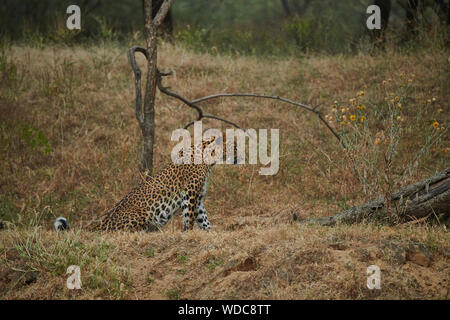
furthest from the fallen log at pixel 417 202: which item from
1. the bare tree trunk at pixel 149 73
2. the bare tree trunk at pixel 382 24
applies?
the bare tree trunk at pixel 382 24

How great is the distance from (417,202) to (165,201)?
297cm

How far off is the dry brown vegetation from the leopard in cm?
43

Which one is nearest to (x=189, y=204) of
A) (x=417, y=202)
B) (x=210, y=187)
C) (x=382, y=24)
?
(x=210, y=187)

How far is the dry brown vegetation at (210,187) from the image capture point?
16.4ft

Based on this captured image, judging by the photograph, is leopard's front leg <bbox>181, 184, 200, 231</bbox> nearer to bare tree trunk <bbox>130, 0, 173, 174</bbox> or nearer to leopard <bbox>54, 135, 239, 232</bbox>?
leopard <bbox>54, 135, 239, 232</bbox>

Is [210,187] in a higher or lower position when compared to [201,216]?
higher

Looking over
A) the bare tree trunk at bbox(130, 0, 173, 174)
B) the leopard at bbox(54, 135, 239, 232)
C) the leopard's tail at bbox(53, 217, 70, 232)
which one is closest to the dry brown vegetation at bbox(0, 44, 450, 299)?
the leopard's tail at bbox(53, 217, 70, 232)

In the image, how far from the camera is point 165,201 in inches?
278

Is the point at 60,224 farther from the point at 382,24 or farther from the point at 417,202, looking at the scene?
the point at 382,24

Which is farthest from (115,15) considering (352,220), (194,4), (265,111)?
(352,220)

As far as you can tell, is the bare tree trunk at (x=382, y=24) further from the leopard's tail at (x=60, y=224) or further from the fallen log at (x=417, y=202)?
the leopard's tail at (x=60, y=224)
